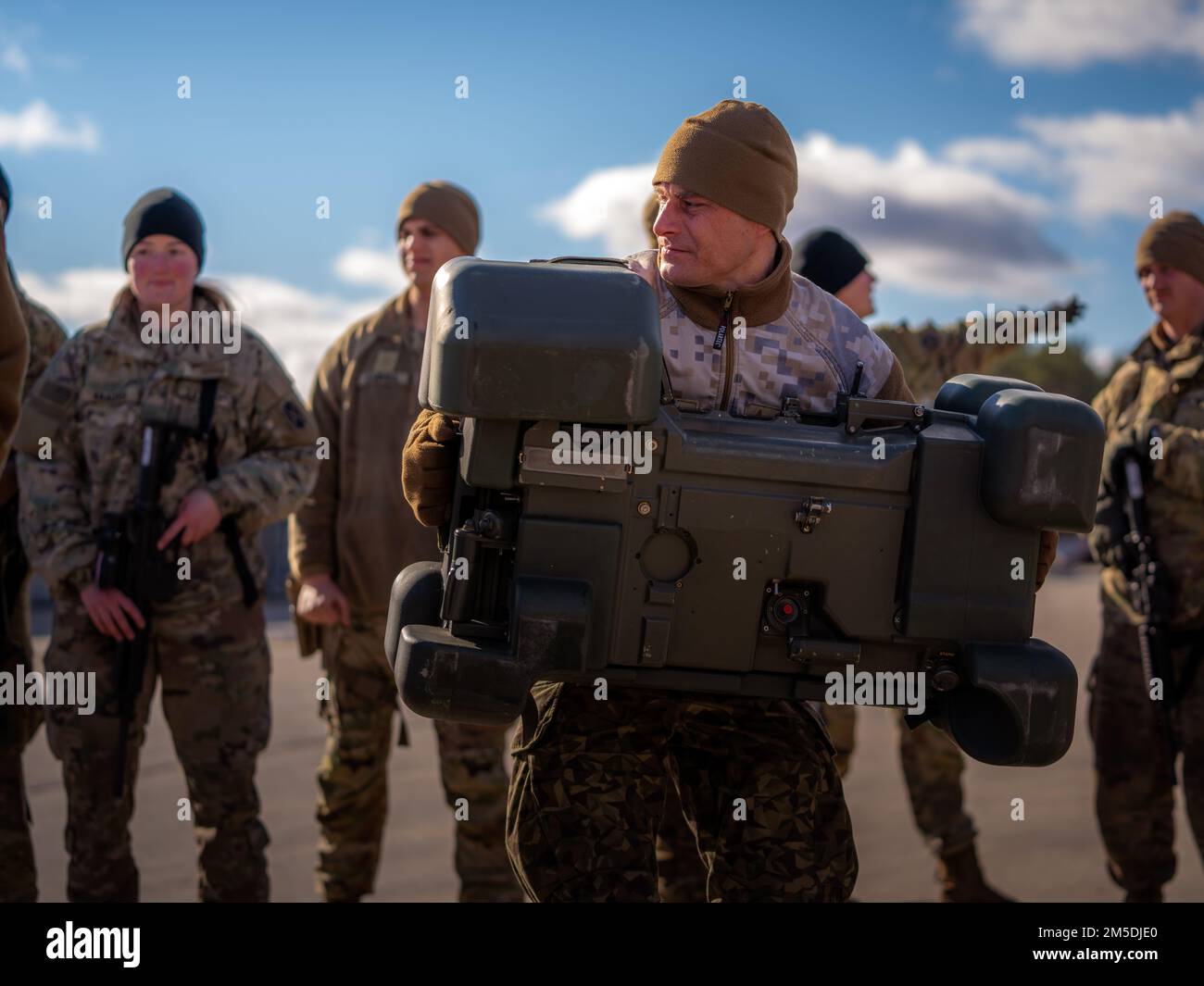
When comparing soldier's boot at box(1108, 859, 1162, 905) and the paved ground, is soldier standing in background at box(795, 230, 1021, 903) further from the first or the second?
soldier's boot at box(1108, 859, 1162, 905)

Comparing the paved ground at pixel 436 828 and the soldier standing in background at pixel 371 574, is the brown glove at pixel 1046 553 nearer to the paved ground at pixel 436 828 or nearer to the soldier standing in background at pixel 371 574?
the soldier standing in background at pixel 371 574

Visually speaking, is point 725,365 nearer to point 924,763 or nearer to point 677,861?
point 677,861

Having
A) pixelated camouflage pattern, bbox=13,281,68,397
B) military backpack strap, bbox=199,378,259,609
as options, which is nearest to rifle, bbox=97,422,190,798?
military backpack strap, bbox=199,378,259,609

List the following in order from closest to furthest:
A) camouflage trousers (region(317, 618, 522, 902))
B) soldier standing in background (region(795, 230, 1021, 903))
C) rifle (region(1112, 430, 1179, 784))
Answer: camouflage trousers (region(317, 618, 522, 902)), rifle (region(1112, 430, 1179, 784)), soldier standing in background (region(795, 230, 1021, 903))

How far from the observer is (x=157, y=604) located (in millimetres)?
4699

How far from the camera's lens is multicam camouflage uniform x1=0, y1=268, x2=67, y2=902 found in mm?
4750

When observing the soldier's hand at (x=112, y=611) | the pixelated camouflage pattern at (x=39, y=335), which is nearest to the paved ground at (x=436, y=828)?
the soldier's hand at (x=112, y=611)

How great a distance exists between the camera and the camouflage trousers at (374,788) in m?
5.08

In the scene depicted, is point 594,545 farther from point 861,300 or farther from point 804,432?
point 861,300

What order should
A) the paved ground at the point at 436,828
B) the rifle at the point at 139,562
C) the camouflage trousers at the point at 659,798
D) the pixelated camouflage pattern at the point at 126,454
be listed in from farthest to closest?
the paved ground at the point at 436,828 < the pixelated camouflage pattern at the point at 126,454 < the rifle at the point at 139,562 < the camouflage trousers at the point at 659,798

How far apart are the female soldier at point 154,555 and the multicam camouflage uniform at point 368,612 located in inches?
16.8

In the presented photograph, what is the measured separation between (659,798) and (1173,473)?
297 centimetres

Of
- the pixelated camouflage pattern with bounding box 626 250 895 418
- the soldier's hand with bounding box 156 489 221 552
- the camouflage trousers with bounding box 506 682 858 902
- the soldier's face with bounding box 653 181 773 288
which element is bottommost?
the camouflage trousers with bounding box 506 682 858 902

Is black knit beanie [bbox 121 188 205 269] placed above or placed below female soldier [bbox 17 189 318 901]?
above
